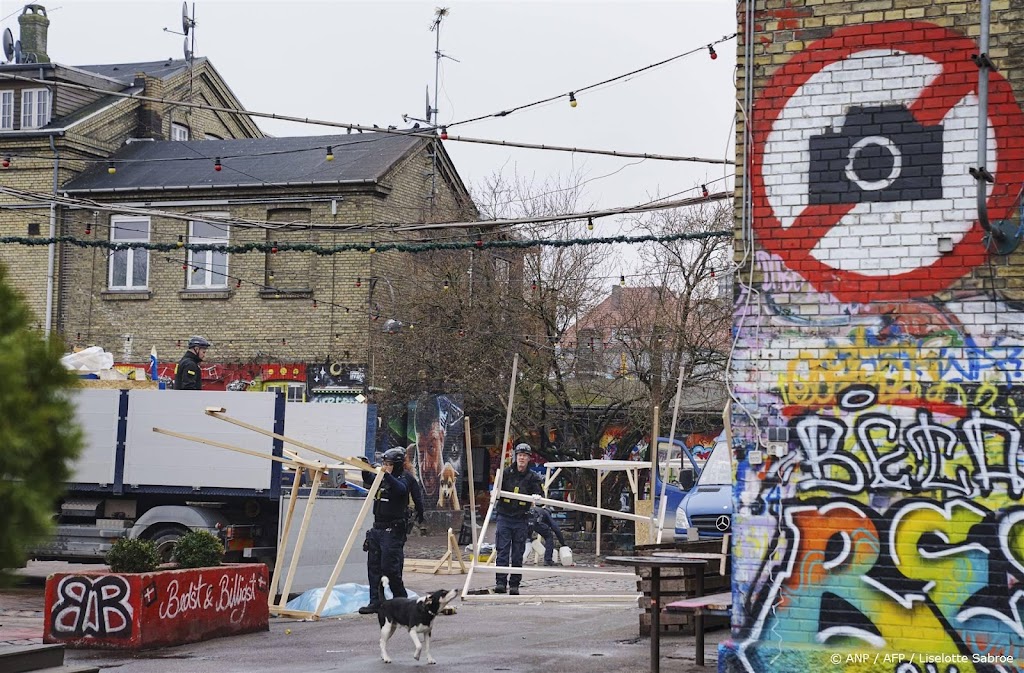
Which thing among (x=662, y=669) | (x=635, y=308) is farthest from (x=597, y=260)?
(x=662, y=669)

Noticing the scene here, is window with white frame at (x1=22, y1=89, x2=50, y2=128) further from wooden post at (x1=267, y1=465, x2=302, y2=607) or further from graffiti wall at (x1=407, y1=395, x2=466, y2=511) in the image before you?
wooden post at (x1=267, y1=465, x2=302, y2=607)

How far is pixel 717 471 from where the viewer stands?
17.9 metres

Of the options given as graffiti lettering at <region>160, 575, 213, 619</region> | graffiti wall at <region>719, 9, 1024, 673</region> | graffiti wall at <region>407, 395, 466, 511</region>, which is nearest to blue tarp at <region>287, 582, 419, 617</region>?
graffiti lettering at <region>160, 575, 213, 619</region>

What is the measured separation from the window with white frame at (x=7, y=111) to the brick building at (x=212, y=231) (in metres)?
0.07

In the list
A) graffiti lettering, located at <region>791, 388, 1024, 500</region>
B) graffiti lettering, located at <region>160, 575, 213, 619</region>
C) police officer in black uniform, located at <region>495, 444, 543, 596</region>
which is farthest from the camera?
police officer in black uniform, located at <region>495, 444, 543, 596</region>

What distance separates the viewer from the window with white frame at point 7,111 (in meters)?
33.5

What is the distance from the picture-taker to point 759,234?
9062 millimetres

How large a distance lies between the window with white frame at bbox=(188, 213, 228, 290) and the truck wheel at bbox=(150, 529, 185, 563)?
15883mm

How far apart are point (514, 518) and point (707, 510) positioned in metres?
2.53

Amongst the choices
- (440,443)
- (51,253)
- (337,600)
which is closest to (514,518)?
(337,600)

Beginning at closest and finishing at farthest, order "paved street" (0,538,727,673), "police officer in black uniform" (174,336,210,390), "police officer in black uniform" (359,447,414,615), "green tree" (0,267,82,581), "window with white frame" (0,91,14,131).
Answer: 1. "green tree" (0,267,82,581)
2. "paved street" (0,538,727,673)
3. "police officer in black uniform" (359,447,414,615)
4. "police officer in black uniform" (174,336,210,390)
5. "window with white frame" (0,91,14,131)

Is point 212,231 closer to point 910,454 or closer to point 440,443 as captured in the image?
point 440,443

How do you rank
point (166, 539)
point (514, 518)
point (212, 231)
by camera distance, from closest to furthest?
point (166, 539), point (514, 518), point (212, 231)

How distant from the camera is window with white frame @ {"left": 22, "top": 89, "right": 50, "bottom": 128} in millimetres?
32969
